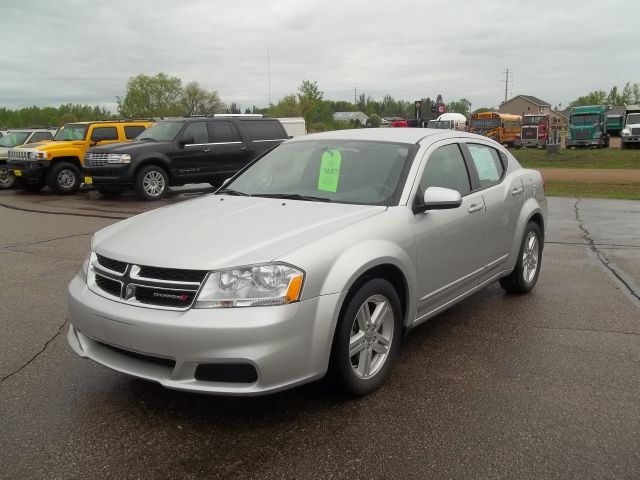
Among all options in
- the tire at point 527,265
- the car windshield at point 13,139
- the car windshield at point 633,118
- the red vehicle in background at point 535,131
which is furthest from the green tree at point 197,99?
the tire at point 527,265

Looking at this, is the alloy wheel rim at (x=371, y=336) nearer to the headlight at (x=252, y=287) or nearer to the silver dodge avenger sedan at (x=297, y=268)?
the silver dodge avenger sedan at (x=297, y=268)

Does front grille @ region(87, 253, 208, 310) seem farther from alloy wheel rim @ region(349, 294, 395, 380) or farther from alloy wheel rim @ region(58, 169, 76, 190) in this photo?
alloy wheel rim @ region(58, 169, 76, 190)

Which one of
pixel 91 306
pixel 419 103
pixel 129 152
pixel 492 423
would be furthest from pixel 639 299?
pixel 419 103

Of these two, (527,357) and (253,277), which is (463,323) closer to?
(527,357)

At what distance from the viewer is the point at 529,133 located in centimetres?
4450

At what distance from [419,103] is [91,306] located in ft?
94.2

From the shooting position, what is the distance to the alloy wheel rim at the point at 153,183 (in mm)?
13555

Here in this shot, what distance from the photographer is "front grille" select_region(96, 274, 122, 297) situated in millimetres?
3195

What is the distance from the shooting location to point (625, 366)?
3951 millimetres

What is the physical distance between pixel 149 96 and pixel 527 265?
107983 millimetres

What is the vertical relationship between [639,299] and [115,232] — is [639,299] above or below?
below

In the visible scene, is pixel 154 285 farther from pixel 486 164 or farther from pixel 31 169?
pixel 31 169

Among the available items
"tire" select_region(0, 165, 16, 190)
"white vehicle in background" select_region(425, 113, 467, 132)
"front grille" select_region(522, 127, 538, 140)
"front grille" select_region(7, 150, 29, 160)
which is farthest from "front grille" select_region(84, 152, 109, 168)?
"front grille" select_region(522, 127, 538, 140)

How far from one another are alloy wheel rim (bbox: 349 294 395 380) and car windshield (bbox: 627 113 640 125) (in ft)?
127
